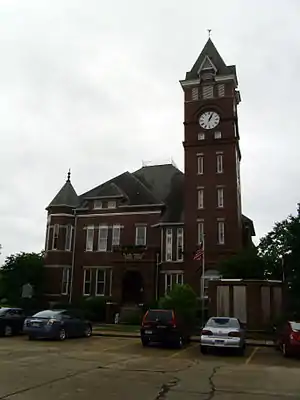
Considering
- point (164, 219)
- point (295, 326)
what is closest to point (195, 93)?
point (164, 219)

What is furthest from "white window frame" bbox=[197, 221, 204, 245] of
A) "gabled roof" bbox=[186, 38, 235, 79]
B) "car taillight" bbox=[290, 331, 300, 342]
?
"car taillight" bbox=[290, 331, 300, 342]

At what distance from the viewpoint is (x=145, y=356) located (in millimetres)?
16359

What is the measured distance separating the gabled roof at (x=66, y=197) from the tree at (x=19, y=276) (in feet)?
19.9

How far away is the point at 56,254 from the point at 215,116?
20197mm

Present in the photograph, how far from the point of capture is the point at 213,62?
46250mm

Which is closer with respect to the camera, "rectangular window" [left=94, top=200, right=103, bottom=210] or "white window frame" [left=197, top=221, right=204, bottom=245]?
"white window frame" [left=197, top=221, right=204, bottom=245]

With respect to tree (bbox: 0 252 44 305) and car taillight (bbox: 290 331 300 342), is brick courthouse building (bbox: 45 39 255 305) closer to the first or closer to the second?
tree (bbox: 0 252 44 305)

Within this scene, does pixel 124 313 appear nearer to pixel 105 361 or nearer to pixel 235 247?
pixel 235 247

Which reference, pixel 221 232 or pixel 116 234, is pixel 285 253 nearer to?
pixel 221 232

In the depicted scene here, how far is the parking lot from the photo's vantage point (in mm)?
9156

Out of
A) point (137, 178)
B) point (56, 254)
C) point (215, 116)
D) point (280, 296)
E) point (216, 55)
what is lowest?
point (280, 296)

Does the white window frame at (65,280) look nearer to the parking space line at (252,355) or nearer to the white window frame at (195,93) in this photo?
the white window frame at (195,93)

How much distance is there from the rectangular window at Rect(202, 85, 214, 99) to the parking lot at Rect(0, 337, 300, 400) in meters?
31.1

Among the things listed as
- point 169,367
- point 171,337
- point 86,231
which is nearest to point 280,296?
point 171,337
